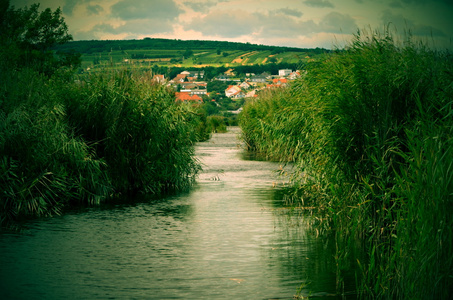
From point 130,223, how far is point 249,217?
321 cm

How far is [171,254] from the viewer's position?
11.3 meters

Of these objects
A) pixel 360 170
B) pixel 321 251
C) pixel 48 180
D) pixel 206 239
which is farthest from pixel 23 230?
pixel 360 170

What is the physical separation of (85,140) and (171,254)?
Answer: 8.17m

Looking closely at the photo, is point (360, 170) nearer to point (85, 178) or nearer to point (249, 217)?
point (249, 217)

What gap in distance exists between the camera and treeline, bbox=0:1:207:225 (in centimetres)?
1491

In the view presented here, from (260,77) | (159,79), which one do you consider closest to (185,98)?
(260,77)

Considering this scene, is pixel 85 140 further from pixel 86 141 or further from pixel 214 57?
pixel 214 57

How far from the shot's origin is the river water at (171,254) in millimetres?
8922

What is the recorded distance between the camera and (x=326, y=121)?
11.4 meters

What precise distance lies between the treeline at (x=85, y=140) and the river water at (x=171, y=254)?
3.32 feet

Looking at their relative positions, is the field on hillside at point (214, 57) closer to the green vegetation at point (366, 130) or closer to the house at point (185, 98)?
the house at point (185, 98)

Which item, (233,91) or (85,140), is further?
(233,91)

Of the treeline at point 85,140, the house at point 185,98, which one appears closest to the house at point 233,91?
the house at point 185,98

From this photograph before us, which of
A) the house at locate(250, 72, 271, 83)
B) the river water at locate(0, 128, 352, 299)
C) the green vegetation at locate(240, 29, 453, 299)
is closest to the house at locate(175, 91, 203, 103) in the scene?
the river water at locate(0, 128, 352, 299)
